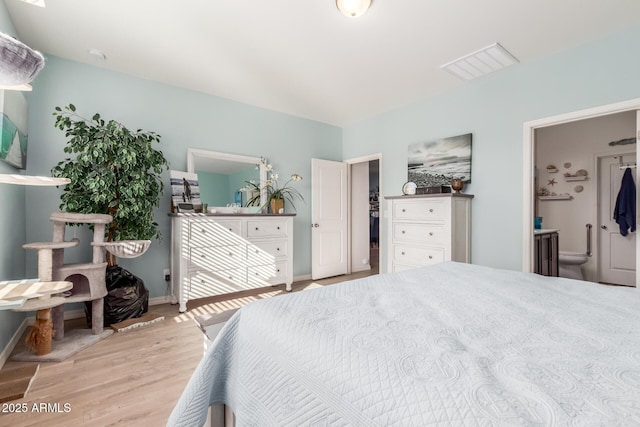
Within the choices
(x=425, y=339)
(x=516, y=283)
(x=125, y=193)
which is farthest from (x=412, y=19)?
(x=125, y=193)

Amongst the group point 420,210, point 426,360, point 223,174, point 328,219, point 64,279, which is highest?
point 223,174

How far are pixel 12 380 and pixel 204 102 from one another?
3092 mm

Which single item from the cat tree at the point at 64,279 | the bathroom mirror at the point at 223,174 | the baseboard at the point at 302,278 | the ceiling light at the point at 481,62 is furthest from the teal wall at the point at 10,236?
the ceiling light at the point at 481,62

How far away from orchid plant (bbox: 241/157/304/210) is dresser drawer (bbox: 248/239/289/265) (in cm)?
59

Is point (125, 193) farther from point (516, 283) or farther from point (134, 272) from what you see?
point (516, 283)

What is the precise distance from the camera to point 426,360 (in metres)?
0.67

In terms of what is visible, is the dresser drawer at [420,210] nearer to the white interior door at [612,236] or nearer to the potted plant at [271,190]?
the potted plant at [271,190]

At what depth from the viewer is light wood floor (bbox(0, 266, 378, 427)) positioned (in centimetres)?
149

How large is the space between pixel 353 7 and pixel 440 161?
82.2 inches

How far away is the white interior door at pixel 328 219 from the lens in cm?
447

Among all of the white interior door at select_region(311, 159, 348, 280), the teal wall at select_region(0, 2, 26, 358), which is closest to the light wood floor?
the teal wall at select_region(0, 2, 26, 358)

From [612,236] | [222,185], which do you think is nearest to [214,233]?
[222,185]

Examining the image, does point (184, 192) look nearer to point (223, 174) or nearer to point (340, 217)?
point (223, 174)

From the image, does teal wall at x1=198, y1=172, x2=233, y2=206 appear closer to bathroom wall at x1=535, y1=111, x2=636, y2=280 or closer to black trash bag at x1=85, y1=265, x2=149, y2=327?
black trash bag at x1=85, y1=265, x2=149, y2=327
